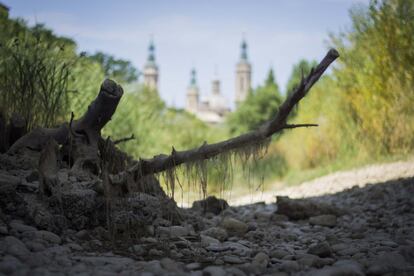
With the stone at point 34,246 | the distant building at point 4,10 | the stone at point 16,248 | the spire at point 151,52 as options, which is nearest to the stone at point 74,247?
the stone at point 34,246

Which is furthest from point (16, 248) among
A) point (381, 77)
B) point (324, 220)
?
point (381, 77)

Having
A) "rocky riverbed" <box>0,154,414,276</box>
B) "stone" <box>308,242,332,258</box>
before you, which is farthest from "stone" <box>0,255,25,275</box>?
"stone" <box>308,242,332,258</box>

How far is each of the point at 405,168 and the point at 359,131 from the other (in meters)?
3.06

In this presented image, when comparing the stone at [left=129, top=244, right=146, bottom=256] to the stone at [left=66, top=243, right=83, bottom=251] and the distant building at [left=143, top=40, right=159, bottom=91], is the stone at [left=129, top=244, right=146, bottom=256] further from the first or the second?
the distant building at [left=143, top=40, right=159, bottom=91]

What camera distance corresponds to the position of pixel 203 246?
3.86 meters

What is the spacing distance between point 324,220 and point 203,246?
1993 millimetres

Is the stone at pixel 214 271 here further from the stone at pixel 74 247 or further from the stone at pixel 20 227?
the stone at pixel 20 227

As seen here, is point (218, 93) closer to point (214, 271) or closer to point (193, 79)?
point (193, 79)

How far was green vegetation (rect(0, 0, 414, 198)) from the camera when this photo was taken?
5.43 m

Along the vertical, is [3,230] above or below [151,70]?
below

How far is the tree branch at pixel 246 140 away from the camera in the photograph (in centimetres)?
369

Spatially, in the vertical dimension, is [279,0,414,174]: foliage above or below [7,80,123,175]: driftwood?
above

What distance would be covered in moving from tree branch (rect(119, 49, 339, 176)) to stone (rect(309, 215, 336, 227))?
187 cm

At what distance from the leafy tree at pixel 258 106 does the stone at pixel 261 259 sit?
29.3 m
